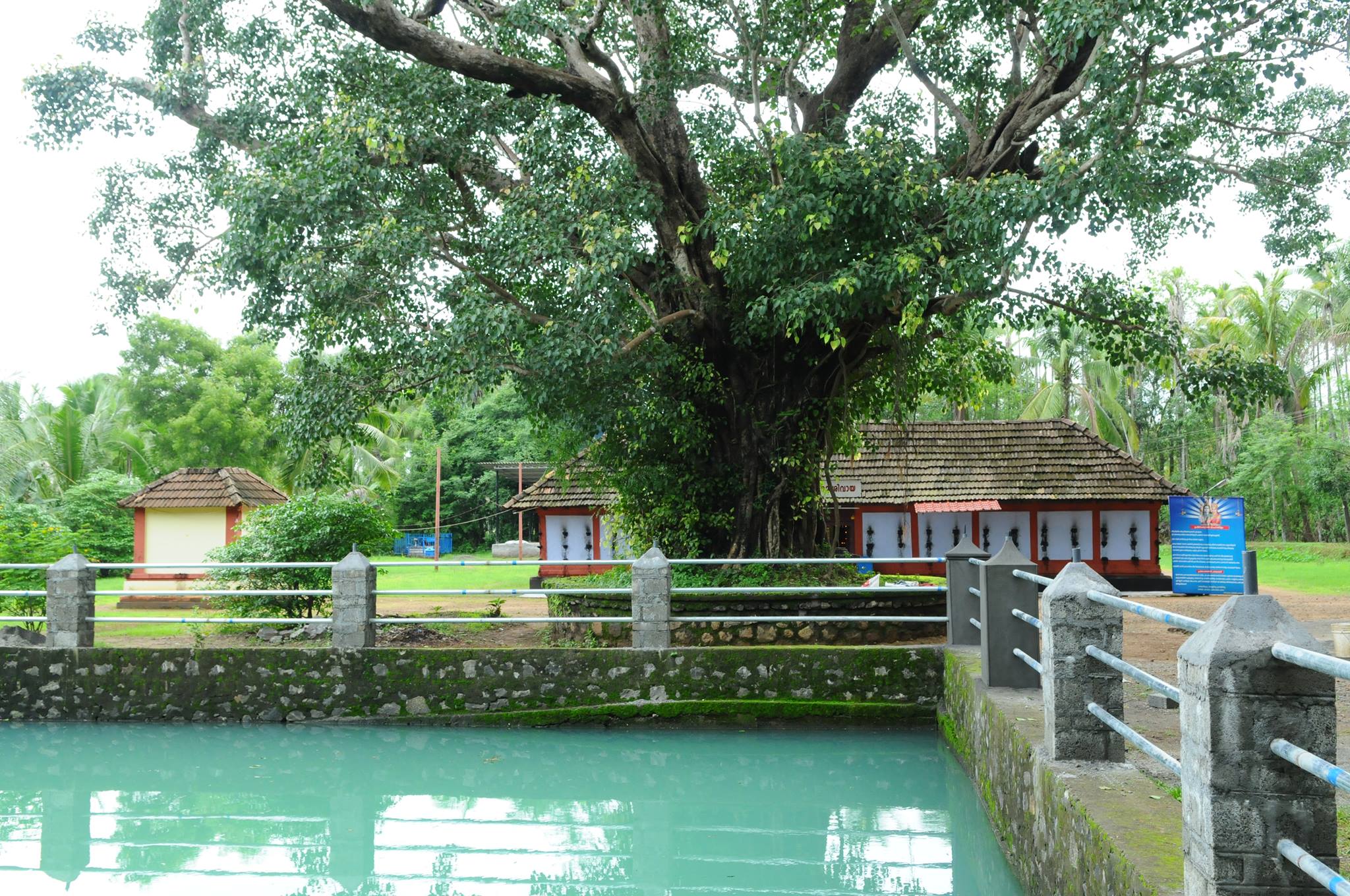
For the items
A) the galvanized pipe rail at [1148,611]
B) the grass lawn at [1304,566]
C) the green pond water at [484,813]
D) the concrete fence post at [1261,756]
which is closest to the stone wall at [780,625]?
the green pond water at [484,813]

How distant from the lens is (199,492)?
2175 centimetres

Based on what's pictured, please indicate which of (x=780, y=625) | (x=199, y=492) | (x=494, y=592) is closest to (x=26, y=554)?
(x=494, y=592)

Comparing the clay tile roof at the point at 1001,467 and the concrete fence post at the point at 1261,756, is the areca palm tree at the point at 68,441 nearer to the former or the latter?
the clay tile roof at the point at 1001,467

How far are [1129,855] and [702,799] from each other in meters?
4.30

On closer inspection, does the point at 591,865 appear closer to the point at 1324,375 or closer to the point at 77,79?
the point at 77,79

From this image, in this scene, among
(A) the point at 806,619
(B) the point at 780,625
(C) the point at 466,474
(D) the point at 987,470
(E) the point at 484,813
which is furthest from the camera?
(C) the point at 466,474

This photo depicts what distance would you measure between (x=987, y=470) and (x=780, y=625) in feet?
33.5

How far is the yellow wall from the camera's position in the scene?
2167cm

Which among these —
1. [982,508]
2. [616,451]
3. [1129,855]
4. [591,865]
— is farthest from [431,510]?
[1129,855]

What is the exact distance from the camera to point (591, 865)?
6.11m

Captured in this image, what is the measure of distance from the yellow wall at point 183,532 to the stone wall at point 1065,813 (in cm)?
1822

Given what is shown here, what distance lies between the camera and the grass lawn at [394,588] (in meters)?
14.6

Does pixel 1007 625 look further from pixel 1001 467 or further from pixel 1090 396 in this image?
pixel 1090 396

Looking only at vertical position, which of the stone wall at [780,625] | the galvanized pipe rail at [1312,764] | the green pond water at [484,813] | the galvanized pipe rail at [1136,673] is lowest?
the green pond water at [484,813]
